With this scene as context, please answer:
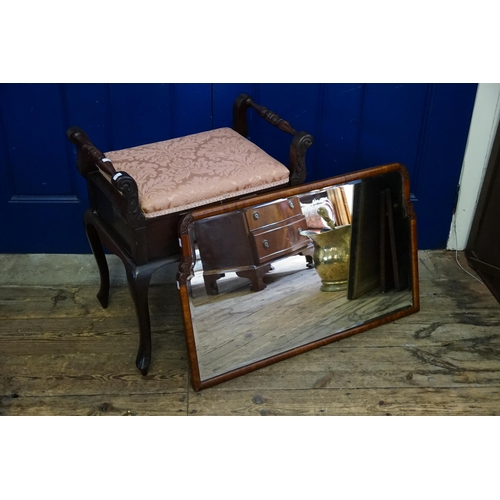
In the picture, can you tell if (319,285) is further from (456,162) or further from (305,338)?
(456,162)

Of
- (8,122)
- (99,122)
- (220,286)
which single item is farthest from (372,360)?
(8,122)

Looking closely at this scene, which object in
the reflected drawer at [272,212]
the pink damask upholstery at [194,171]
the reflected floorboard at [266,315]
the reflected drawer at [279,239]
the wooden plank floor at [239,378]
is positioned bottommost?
the wooden plank floor at [239,378]

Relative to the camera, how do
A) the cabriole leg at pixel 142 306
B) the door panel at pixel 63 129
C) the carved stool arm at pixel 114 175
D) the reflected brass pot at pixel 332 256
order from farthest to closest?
the door panel at pixel 63 129 < the reflected brass pot at pixel 332 256 < the cabriole leg at pixel 142 306 < the carved stool arm at pixel 114 175

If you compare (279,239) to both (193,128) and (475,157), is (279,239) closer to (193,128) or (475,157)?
(193,128)

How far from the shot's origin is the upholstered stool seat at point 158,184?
153cm

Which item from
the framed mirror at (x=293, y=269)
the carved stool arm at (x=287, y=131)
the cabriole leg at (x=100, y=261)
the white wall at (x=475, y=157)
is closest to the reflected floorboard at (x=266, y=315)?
the framed mirror at (x=293, y=269)

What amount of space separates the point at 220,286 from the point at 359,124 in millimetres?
782

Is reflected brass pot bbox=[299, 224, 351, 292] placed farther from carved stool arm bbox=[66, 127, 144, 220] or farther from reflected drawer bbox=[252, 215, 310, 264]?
carved stool arm bbox=[66, 127, 144, 220]

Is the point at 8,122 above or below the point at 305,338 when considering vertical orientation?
above

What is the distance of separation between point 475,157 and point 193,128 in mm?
946

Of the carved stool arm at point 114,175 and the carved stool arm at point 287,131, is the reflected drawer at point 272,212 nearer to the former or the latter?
the carved stool arm at point 287,131

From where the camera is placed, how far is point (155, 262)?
5.24ft

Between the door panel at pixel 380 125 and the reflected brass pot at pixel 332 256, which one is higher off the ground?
the door panel at pixel 380 125

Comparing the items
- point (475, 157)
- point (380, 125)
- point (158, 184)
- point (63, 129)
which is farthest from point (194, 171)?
point (475, 157)
